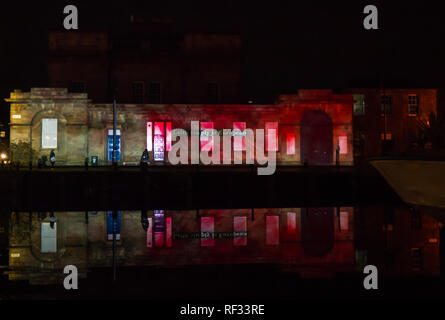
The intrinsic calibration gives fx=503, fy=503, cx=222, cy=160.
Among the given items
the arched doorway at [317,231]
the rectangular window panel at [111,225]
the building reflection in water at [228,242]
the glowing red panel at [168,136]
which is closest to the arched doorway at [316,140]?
the glowing red panel at [168,136]

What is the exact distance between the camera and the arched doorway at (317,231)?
14117 mm

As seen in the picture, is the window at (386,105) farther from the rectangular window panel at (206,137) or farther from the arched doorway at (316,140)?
the rectangular window panel at (206,137)

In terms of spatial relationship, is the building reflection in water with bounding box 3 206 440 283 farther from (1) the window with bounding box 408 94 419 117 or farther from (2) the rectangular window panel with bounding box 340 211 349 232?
(1) the window with bounding box 408 94 419 117

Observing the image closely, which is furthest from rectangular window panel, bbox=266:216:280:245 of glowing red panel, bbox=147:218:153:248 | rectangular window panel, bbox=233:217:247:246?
glowing red panel, bbox=147:218:153:248

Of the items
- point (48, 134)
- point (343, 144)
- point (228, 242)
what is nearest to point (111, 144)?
Result: point (48, 134)

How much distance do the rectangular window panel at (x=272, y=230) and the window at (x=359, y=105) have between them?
2149cm

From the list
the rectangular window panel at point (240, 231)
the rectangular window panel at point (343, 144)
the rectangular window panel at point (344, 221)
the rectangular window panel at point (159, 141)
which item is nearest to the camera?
the rectangular window panel at point (240, 231)

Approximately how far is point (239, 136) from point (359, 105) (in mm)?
11599

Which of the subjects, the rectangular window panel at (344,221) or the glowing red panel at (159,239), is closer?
the glowing red panel at (159,239)

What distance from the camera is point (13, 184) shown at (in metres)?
25.8

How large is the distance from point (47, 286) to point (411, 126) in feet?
121

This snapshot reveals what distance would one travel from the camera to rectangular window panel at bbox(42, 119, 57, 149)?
33.8m
